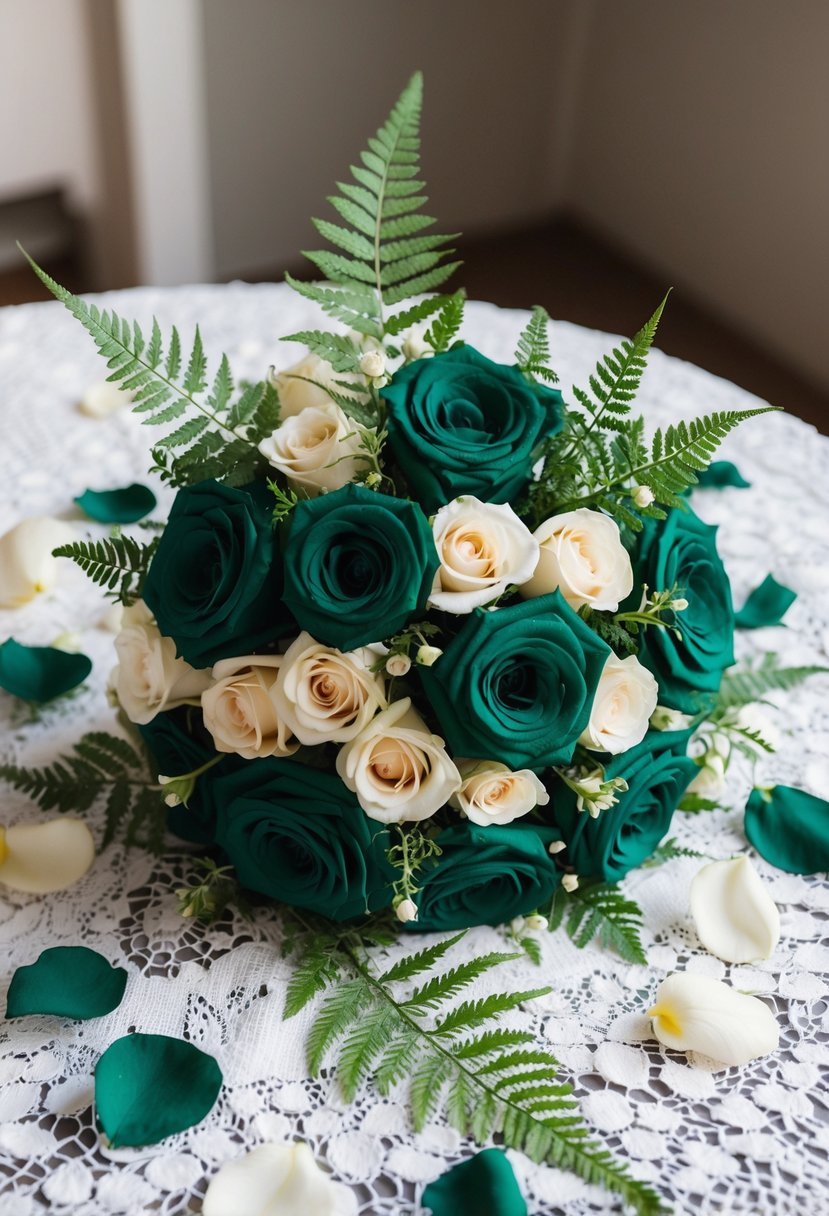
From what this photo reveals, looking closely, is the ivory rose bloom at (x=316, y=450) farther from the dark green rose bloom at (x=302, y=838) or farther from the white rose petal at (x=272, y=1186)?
the white rose petal at (x=272, y=1186)

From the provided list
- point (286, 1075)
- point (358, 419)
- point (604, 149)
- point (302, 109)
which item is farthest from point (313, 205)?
point (286, 1075)

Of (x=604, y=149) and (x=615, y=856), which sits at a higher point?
(x=615, y=856)

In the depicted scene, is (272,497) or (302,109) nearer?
(272,497)

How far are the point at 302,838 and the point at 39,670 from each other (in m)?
0.36

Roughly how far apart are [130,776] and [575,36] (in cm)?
265

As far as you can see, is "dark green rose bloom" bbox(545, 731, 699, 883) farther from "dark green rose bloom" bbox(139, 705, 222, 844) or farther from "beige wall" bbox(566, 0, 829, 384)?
"beige wall" bbox(566, 0, 829, 384)

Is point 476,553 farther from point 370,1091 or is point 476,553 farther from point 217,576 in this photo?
point 370,1091

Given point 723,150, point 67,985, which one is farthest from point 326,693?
point 723,150

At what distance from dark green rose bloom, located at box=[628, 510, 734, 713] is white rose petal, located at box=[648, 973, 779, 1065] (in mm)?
199

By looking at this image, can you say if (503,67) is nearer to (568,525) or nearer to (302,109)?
(302,109)

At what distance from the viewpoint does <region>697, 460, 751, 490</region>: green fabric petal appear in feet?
4.21

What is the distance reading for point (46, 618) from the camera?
110 cm

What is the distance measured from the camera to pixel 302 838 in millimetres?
796

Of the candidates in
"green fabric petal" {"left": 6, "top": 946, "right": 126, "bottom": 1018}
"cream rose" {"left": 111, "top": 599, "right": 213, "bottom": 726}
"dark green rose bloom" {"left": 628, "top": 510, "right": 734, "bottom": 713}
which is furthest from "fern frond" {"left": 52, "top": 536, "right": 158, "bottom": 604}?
"dark green rose bloom" {"left": 628, "top": 510, "right": 734, "bottom": 713}
